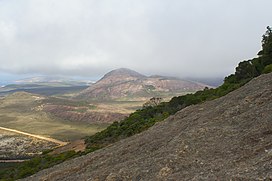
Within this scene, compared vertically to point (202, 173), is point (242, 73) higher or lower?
higher

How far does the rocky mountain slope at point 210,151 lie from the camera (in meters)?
17.9

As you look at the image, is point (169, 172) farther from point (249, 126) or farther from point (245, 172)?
point (249, 126)

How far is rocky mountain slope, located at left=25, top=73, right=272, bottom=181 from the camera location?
58.6ft

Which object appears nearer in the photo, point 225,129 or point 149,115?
point 225,129

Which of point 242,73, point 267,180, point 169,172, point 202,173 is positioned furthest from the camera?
point 242,73

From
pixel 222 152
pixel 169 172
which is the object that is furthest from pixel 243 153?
A: pixel 169 172

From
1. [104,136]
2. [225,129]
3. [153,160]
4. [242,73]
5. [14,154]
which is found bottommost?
[14,154]

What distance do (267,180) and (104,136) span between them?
58.8 m

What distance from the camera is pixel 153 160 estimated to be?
2383 centimetres

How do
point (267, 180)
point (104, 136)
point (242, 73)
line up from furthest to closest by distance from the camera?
point (104, 136), point (242, 73), point (267, 180)

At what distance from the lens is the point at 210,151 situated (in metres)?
21.5

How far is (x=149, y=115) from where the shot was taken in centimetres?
7606

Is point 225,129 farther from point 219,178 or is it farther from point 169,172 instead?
point 219,178

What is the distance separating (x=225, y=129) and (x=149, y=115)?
51.6m
